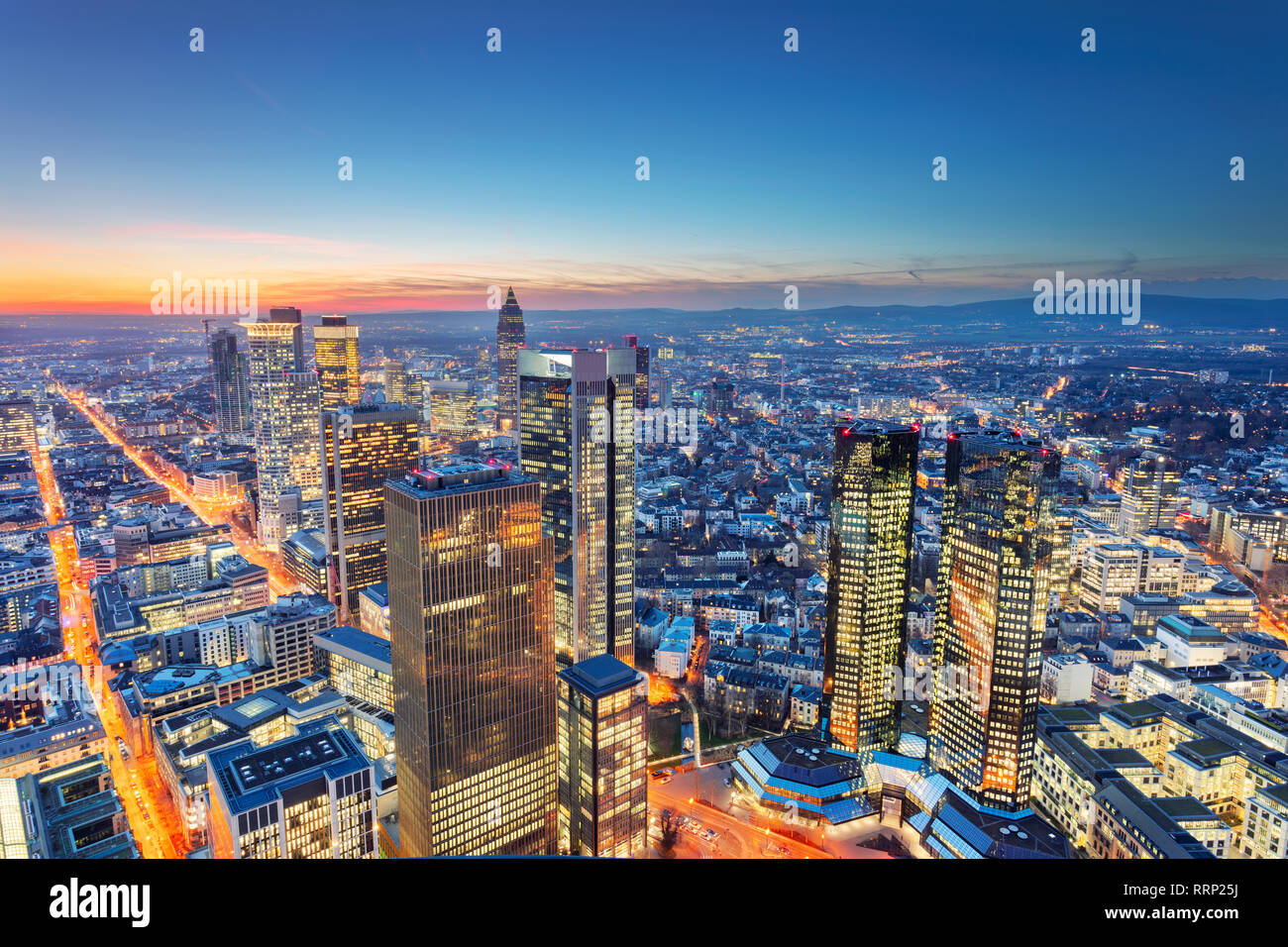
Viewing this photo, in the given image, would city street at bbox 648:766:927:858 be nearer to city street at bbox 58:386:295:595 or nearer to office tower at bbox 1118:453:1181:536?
city street at bbox 58:386:295:595

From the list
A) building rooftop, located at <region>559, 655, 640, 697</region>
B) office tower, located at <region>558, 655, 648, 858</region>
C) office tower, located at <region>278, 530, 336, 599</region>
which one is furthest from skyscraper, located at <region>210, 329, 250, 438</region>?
office tower, located at <region>558, 655, 648, 858</region>

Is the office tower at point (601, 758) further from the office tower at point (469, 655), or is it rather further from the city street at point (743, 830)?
the city street at point (743, 830)

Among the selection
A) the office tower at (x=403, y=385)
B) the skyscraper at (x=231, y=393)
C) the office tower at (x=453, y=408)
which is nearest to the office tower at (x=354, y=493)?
the office tower at (x=453, y=408)

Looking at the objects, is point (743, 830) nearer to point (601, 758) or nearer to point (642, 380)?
point (601, 758)

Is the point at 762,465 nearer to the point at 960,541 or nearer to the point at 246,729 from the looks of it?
the point at 960,541

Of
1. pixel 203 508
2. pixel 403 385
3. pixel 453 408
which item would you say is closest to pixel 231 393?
pixel 403 385
